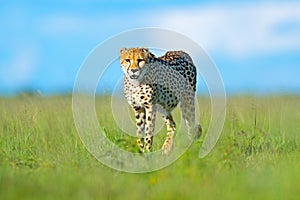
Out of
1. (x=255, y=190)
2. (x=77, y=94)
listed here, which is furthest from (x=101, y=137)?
(x=255, y=190)

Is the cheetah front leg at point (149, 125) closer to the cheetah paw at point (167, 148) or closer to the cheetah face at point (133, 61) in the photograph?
the cheetah paw at point (167, 148)

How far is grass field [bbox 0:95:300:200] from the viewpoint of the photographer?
5258 mm

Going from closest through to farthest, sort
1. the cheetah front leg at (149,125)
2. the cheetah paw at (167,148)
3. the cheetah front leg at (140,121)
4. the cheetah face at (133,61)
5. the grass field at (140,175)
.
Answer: the grass field at (140,175) < the cheetah paw at (167,148) < the cheetah face at (133,61) < the cheetah front leg at (149,125) < the cheetah front leg at (140,121)

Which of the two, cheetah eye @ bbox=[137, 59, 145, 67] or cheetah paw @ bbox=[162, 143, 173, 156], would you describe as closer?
cheetah paw @ bbox=[162, 143, 173, 156]

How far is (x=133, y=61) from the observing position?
7.81 metres

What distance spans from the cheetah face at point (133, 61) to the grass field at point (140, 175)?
2.76ft

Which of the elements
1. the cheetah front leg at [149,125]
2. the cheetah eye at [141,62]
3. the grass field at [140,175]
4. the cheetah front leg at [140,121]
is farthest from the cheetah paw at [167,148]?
the cheetah eye at [141,62]

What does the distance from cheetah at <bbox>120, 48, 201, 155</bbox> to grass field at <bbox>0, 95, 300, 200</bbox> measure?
302 mm

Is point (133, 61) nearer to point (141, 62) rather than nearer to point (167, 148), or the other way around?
point (141, 62)

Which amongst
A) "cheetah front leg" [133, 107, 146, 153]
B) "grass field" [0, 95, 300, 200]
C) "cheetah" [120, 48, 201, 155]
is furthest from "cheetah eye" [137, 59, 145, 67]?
"grass field" [0, 95, 300, 200]

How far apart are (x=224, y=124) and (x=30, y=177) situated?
3949 mm

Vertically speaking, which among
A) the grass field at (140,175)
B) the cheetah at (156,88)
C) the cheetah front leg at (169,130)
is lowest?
the grass field at (140,175)

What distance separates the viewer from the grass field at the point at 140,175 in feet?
17.3

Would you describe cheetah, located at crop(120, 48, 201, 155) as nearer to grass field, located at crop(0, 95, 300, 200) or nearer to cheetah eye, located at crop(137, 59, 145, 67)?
cheetah eye, located at crop(137, 59, 145, 67)
